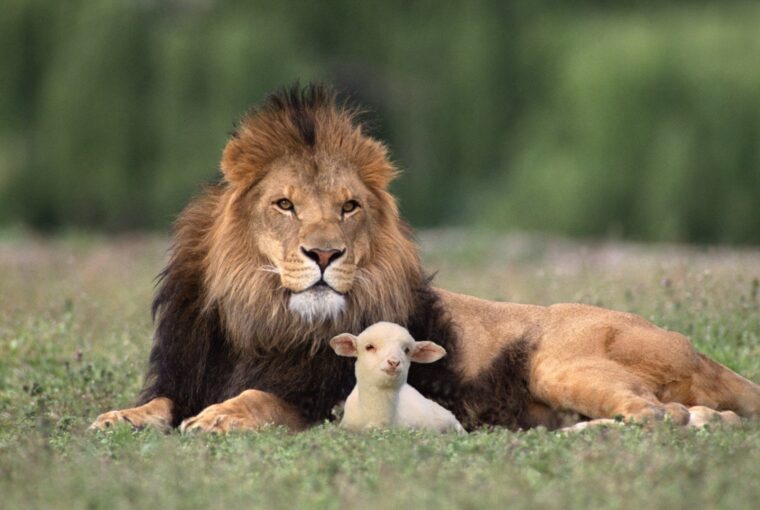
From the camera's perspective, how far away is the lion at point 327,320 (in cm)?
631

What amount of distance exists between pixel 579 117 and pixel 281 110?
1312cm

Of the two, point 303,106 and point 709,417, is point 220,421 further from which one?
point 709,417

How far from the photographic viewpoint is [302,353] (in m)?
6.47

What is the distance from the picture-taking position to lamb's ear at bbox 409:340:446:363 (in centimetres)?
624

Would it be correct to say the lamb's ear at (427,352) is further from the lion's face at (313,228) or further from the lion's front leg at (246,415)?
the lion's front leg at (246,415)

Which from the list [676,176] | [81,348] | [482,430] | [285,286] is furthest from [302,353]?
[676,176]

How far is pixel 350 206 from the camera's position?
21.4ft

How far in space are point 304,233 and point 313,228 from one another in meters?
0.04

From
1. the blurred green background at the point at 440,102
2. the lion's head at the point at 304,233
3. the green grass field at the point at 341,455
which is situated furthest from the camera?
the blurred green background at the point at 440,102

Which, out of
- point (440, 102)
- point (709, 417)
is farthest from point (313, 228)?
point (440, 102)

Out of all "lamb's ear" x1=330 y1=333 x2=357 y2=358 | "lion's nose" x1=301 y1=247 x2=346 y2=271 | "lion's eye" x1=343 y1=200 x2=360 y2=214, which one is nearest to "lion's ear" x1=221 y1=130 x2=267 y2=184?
"lion's eye" x1=343 y1=200 x2=360 y2=214

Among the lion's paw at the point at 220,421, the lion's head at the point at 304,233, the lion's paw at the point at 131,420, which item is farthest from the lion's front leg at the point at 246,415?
the lion's head at the point at 304,233

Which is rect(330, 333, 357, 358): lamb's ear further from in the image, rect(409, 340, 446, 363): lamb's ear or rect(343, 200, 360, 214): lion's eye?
rect(343, 200, 360, 214): lion's eye

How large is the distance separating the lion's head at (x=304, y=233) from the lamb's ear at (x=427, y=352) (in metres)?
0.33
